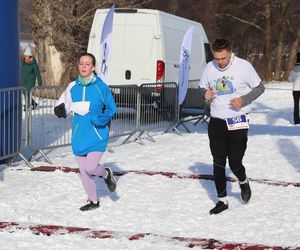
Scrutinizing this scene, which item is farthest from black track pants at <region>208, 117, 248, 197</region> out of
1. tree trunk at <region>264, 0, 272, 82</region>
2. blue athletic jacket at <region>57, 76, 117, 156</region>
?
tree trunk at <region>264, 0, 272, 82</region>

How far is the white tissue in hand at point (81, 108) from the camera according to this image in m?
6.15

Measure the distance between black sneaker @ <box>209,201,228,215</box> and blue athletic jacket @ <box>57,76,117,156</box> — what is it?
132cm

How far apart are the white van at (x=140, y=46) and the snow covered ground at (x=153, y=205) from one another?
13.5ft

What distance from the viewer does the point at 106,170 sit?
658cm

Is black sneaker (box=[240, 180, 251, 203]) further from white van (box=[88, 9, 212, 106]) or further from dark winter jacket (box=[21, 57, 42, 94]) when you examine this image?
dark winter jacket (box=[21, 57, 42, 94])

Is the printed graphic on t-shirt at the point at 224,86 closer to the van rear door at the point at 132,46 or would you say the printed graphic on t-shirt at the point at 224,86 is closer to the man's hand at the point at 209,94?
the man's hand at the point at 209,94

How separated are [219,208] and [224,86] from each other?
1.27 meters

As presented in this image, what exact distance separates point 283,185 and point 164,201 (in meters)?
1.76

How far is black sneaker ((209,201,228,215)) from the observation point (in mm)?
6262

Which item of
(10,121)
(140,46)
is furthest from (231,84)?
(140,46)

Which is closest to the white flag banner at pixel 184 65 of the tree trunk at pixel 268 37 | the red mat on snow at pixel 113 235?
the red mat on snow at pixel 113 235

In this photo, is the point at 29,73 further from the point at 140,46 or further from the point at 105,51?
the point at 105,51

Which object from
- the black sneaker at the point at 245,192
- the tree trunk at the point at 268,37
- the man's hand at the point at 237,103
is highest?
the tree trunk at the point at 268,37

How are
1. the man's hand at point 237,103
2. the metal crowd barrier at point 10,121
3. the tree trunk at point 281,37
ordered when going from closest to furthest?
the man's hand at point 237,103 < the metal crowd barrier at point 10,121 < the tree trunk at point 281,37
